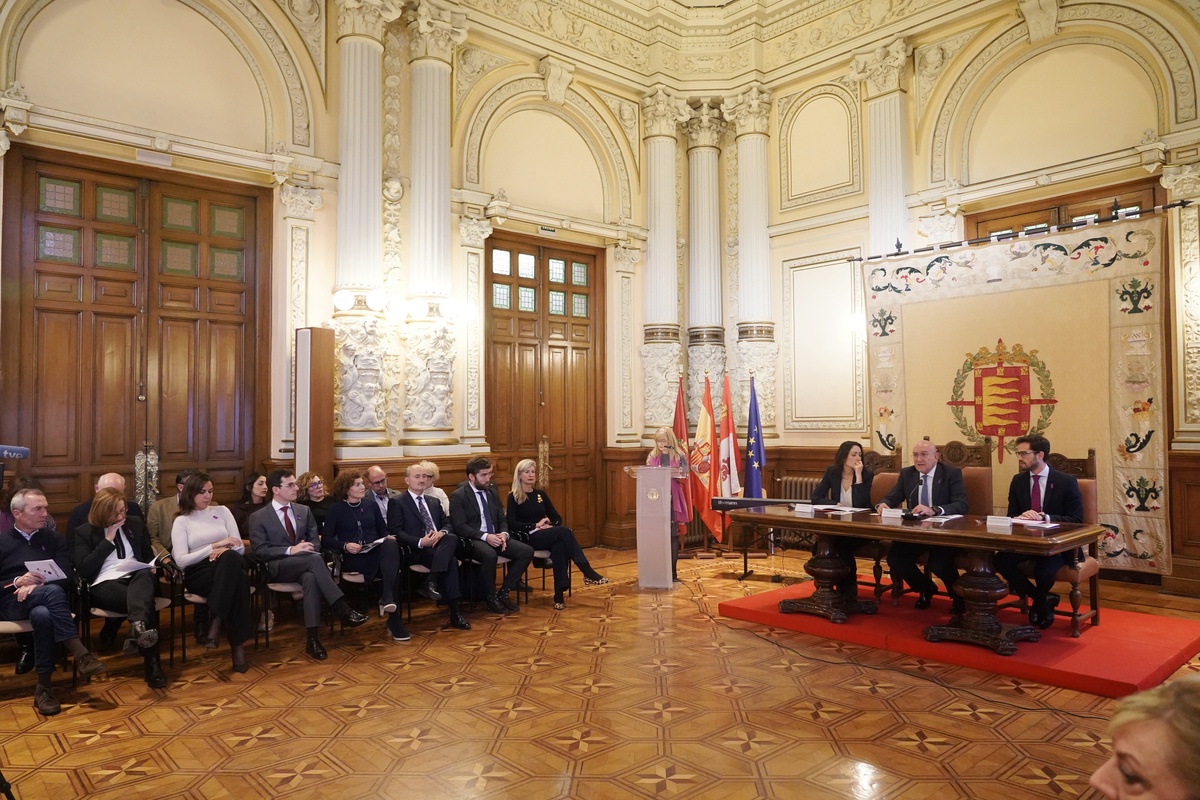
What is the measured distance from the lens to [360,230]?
6.95m

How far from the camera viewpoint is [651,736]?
349 cm

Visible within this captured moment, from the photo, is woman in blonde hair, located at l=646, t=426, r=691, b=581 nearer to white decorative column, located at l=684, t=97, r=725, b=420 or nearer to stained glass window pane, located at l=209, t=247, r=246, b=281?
white decorative column, located at l=684, t=97, r=725, b=420

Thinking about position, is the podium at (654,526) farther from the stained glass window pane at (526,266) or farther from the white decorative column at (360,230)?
the stained glass window pane at (526,266)

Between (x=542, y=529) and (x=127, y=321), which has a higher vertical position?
(x=127, y=321)

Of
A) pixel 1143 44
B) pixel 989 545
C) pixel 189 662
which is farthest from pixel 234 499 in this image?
pixel 1143 44

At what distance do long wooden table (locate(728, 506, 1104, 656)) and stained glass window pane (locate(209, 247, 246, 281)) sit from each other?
16.1ft

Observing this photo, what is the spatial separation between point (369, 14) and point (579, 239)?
3179 mm

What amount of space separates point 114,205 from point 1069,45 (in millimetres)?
8599

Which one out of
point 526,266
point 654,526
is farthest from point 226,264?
point 654,526

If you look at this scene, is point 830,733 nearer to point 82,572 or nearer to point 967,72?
point 82,572

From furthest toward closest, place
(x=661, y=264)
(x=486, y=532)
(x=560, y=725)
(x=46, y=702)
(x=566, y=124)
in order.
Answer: (x=661, y=264), (x=566, y=124), (x=486, y=532), (x=46, y=702), (x=560, y=725)

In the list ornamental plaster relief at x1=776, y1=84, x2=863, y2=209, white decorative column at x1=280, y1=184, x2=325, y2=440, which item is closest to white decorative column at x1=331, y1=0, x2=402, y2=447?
white decorative column at x1=280, y1=184, x2=325, y2=440

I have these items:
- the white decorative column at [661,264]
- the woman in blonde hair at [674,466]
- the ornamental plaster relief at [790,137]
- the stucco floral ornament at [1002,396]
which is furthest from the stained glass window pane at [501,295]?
the stucco floral ornament at [1002,396]

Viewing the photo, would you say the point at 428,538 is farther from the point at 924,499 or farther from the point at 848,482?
the point at 924,499
